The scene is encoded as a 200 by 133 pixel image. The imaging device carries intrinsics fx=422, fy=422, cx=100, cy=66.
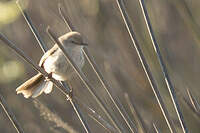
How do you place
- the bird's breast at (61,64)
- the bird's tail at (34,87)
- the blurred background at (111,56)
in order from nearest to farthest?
1. the bird's tail at (34,87)
2. the bird's breast at (61,64)
3. the blurred background at (111,56)

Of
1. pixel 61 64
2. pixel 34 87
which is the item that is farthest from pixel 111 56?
pixel 34 87

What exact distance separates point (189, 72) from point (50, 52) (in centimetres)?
175

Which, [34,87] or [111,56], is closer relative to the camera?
[34,87]

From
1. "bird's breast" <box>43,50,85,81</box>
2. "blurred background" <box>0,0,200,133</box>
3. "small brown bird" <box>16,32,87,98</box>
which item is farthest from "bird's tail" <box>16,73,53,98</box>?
"blurred background" <box>0,0,200,133</box>

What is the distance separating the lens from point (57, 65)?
355cm

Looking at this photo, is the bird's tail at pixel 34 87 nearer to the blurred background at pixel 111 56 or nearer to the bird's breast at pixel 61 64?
the bird's breast at pixel 61 64

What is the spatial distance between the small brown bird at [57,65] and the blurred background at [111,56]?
293 millimetres

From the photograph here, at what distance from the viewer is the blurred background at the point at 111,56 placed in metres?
3.98

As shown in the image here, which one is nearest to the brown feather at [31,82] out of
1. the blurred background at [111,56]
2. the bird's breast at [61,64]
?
the bird's breast at [61,64]

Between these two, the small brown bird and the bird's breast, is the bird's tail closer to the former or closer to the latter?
the small brown bird

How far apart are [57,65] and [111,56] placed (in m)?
0.90

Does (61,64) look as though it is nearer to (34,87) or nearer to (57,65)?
(57,65)

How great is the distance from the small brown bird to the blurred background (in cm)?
29

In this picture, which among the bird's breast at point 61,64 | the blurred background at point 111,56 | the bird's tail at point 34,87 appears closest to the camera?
the bird's tail at point 34,87
